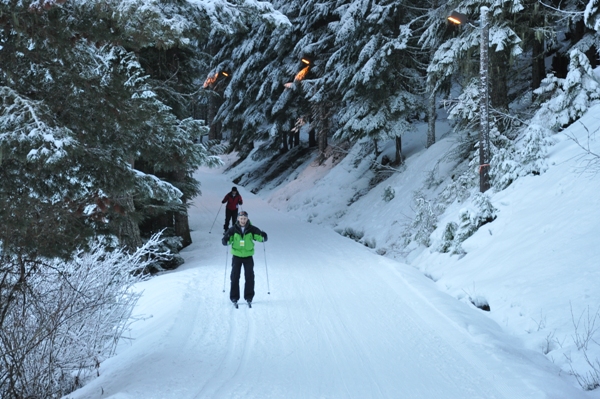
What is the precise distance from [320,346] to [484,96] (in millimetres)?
7413

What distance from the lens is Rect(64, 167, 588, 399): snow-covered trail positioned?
5.38 metres

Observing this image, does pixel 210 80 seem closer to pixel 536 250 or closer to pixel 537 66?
pixel 537 66

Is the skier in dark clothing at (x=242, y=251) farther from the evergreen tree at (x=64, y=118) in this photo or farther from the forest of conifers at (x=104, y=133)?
the evergreen tree at (x=64, y=118)

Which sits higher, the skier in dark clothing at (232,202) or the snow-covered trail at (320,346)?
the skier in dark clothing at (232,202)

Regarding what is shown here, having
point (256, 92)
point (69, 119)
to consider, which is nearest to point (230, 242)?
point (69, 119)

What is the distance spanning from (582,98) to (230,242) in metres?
8.75

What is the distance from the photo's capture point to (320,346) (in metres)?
6.76

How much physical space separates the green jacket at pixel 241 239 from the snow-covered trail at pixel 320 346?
981mm

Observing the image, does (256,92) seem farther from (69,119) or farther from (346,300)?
(69,119)

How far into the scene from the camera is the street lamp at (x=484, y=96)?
35.4 ft

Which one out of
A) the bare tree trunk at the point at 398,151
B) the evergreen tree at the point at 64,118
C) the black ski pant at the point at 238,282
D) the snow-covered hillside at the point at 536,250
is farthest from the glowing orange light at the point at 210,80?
the evergreen tree at the point at 64,118

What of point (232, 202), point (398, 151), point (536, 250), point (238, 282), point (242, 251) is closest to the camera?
point (536, 250)

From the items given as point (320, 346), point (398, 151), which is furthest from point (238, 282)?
point (398, 151)

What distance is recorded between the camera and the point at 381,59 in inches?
714
